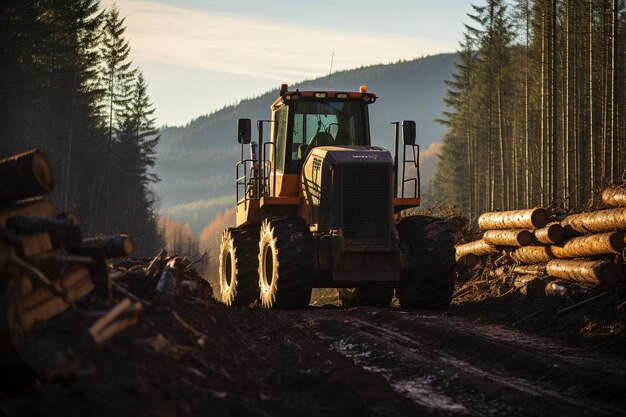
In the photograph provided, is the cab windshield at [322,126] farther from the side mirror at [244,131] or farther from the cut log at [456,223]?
the cut log at [456,223]

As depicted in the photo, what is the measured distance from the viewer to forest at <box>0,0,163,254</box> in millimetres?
37938

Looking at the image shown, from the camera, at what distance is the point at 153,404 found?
20.2 ft

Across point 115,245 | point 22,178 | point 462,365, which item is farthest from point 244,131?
point 22,178

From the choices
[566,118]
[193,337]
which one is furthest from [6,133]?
[193,337]

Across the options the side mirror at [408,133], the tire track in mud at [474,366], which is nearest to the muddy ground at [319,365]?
the tire track in mud at [474,366]

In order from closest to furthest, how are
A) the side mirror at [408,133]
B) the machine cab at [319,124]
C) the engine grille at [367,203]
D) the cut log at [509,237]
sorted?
the engine grille at [367,203] < the side mirror at [408,133] < the machine cab at [319,124] < the cut log at [509,237]

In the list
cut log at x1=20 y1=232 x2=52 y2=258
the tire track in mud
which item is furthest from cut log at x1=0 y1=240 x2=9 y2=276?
the tire track in mud

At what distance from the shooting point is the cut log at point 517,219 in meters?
17.8

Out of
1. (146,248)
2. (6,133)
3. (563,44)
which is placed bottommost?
(146,248)

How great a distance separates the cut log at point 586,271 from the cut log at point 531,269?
2.31ft

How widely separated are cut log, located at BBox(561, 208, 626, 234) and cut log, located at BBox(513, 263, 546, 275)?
3.14 ft

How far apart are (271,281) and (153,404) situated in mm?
9246

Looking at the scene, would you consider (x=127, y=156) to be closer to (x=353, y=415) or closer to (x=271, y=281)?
(x=271, y=281)

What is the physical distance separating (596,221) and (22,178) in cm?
1063
